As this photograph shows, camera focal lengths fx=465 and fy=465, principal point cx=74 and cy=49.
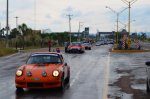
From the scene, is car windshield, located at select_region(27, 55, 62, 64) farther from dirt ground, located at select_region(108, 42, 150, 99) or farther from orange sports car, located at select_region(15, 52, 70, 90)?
dirt ground, located at select_region(108, 42, 150, 99)

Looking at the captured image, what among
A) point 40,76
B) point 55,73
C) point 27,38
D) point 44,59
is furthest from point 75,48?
point 27,38

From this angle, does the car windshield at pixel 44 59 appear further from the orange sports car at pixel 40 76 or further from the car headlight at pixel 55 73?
the car headlight at pixel 55 73

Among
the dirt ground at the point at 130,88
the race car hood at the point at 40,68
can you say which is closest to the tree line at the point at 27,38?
the dirt ground at the point at 130,88

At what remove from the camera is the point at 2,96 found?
551 inches

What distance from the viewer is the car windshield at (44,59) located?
54.0 ft

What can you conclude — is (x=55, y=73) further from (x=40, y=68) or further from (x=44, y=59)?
(x=44, y=59)

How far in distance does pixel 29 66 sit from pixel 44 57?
1078 millimetres

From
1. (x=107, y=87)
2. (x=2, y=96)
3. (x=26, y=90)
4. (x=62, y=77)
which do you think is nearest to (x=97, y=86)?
(x=107, y=87)

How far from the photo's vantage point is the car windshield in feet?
54.0

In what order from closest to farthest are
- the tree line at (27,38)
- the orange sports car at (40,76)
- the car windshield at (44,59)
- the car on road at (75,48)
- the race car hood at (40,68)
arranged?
the orange sports car at (40,76) → the race car hood at (40,68) → the car windshield at (44,59) → the car on road at (75,48) → the tree line at (27,38)

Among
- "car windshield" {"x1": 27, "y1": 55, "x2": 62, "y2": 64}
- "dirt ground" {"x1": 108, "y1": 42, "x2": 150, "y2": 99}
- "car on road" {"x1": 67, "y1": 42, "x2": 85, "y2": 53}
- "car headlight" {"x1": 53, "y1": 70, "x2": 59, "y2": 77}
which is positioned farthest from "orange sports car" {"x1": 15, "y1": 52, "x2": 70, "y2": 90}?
"car on road" {"x1": 67, "y1": 42, "x2": 85, "y2": 53}

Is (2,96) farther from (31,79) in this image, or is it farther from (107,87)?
(107,87)

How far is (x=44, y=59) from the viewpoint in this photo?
16625 mm

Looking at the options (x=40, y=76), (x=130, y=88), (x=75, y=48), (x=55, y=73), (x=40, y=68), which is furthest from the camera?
(x=75, y=48)
